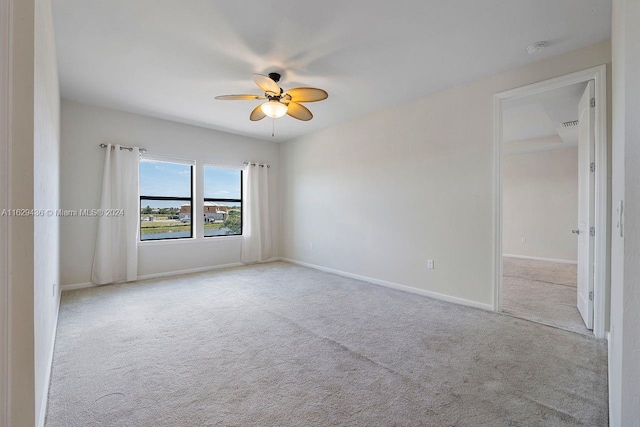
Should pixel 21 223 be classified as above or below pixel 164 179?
below

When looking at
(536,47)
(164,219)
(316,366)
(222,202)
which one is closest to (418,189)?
(536,47)

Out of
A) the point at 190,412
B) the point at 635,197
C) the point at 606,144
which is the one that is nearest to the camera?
the point at 635,197

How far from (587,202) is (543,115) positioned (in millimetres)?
2435

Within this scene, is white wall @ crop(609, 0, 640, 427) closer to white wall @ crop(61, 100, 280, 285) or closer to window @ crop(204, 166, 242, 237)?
white wall @ crop(61, 100, 280, 285)

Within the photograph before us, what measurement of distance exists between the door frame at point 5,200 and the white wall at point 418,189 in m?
3.75

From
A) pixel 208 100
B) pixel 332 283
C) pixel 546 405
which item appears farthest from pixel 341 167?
pixel 546 405

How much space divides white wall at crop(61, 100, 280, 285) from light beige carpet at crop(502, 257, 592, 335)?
475cm

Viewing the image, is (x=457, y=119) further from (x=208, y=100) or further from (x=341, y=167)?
(x=208, y=100)

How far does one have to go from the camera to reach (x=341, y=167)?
5.04 meters

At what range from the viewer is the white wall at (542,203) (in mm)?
6023

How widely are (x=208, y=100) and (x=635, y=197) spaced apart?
14.0 ft

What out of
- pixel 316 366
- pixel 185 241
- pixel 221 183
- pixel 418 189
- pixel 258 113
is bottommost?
pixel 316 366

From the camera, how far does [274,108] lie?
313cm

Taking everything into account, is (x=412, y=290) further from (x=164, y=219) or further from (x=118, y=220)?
(x=118, y=220)
